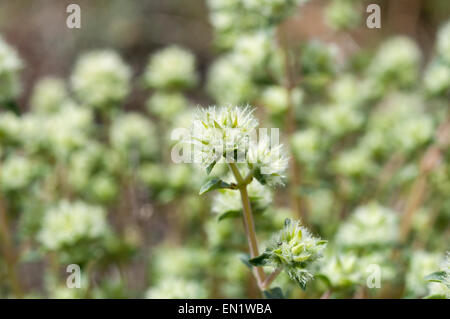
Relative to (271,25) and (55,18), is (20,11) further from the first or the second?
(271,25)

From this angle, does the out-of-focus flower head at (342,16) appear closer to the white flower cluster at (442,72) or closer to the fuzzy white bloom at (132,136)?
the white flower cluster at (442,72)

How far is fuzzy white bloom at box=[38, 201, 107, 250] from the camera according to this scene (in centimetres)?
201

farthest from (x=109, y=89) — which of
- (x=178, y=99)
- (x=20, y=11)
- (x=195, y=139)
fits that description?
(x=20, y=11)

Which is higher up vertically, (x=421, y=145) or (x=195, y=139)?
(x=421, y=145)

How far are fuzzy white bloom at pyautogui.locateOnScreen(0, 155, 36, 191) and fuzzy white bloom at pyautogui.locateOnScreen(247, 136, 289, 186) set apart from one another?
1.33 metres

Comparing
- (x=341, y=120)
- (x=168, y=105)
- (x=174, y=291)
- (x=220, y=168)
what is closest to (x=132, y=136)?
(x=168, y=105)

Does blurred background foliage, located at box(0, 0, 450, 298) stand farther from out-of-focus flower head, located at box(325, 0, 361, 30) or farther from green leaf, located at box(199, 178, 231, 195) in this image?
green leaf, located at box(199, 178, 231, 195)

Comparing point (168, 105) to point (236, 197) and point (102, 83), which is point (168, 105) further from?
point (236, 197)

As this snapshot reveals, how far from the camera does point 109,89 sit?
269 cm

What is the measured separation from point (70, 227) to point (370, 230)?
1.21 meters

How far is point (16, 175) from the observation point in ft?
7.59

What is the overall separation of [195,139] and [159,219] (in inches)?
106

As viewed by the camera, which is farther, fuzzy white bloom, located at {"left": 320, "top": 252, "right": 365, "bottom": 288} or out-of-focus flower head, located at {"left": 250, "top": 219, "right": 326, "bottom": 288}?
fuzzy white bloom, located at {"left": 320, "top": 252, "right": 365, "bottom": 288}

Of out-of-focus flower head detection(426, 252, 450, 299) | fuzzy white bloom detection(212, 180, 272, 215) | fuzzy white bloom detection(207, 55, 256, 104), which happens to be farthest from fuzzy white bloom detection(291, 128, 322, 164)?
out-of-focus flower head detection(426, 252, 450, 299)
